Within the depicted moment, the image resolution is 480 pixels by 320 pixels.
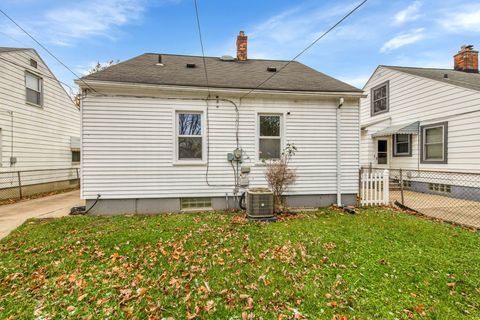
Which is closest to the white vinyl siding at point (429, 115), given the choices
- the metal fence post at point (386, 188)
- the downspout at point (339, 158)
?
the metal fence post at point (386, 188)

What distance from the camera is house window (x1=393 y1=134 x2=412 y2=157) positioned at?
10094mm

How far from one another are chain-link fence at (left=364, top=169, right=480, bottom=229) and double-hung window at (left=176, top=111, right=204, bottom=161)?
608 cm

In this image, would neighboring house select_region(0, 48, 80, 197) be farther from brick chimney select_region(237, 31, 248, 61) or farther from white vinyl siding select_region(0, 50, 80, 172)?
brick chimney select_region(237, 31, 248, 61)

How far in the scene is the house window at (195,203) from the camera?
6.64 meters

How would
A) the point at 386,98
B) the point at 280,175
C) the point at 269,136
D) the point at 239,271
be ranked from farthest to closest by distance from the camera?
the point at 386,98 → the point at 269,136 → the point at 280,175 → the point at 239,271

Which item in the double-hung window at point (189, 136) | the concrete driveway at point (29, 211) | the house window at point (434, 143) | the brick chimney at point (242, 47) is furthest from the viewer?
the brick chimney at point (242, 47)

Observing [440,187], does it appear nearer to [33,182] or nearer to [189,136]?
[189,136]

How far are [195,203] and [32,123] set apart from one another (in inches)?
343

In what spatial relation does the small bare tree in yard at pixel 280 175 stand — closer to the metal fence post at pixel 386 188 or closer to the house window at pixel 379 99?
the metal fence post at pixel 386 188

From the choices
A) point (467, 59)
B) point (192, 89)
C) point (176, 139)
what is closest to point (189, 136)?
point (176, 139)

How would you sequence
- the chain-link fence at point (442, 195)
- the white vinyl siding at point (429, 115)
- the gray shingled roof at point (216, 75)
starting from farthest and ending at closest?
the white vinyl siding at point (429, 115)
the gray shingled roof at point (216, 75)
the chain-link fence at point (442, 195)

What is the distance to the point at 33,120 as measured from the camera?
9461mm

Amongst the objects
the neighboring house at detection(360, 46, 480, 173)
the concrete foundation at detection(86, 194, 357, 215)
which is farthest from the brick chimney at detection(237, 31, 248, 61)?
the neighboring house at detection(360, 46, 480, 173)

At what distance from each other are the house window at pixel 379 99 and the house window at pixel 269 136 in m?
8.20
